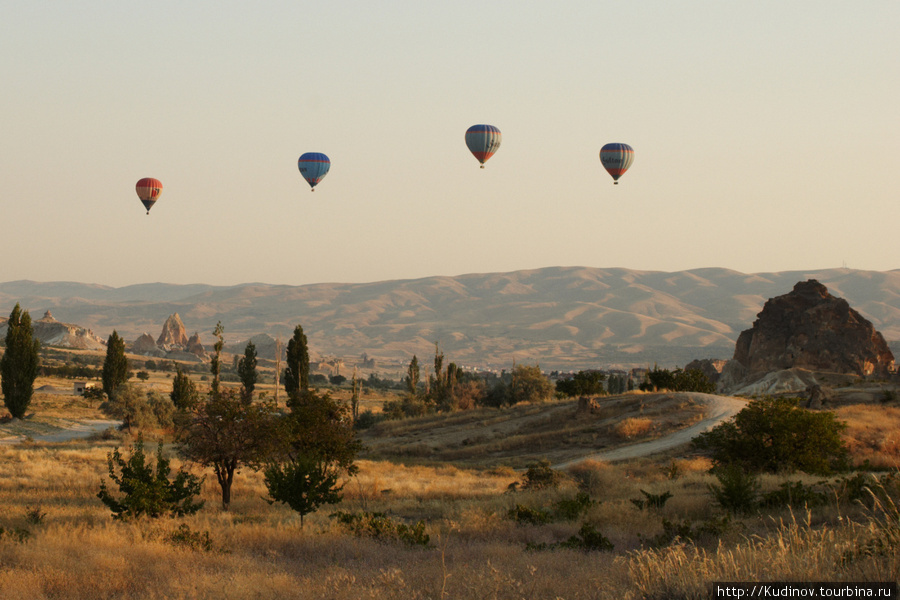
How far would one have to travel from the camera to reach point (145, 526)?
1814 cm

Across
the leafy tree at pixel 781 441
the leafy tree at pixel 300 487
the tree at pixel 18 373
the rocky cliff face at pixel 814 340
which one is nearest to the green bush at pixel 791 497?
the leafy tree at pixel 781 441

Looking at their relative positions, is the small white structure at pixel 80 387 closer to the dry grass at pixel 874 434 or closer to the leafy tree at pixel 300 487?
the leafy tree at pixel 300 487

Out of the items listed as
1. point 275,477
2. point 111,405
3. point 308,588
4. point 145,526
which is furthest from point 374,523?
point 111,405

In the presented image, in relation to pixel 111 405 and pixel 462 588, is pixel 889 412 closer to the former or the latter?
pixel 462 588

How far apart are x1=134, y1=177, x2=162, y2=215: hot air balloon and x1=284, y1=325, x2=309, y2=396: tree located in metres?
19.5

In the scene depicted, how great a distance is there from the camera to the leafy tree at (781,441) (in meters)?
29.9

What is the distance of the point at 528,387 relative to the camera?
82.3 meters

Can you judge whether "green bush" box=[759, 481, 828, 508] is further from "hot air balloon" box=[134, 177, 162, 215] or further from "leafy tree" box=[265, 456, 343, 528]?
"hot air balloon" box=[134, 177, 162, 215]

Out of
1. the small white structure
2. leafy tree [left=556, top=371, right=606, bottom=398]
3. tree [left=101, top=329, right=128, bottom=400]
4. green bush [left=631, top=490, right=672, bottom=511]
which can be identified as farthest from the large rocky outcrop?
green bush [left=631, top=490, right=672, bottom=511]

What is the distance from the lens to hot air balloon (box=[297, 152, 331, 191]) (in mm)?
74375

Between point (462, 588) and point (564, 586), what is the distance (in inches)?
53.3

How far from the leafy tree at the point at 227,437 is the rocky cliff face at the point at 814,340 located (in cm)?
7352

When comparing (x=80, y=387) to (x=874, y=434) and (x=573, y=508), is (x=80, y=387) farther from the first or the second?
(x=573, y=508)

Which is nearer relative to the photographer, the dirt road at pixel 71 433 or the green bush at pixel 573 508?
the green bush at pixel 573 508
